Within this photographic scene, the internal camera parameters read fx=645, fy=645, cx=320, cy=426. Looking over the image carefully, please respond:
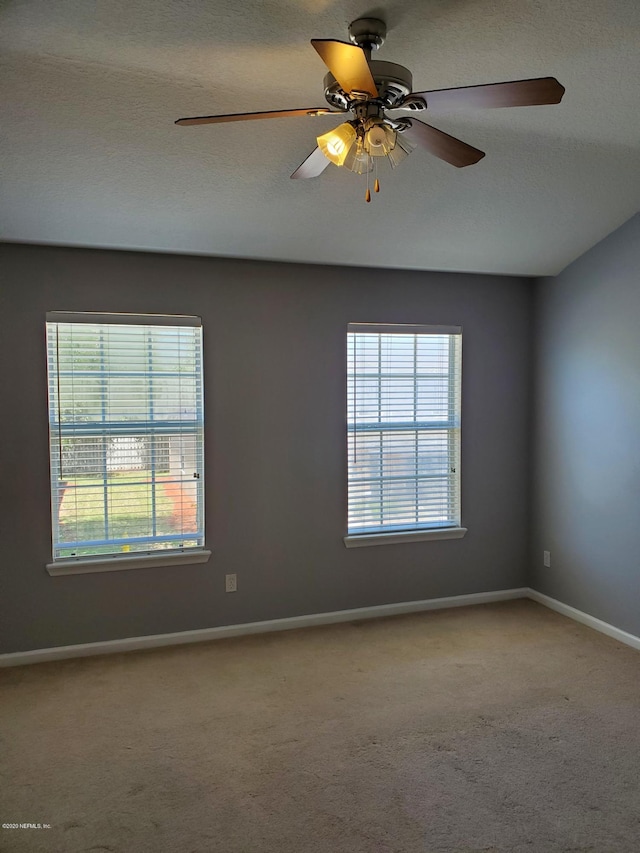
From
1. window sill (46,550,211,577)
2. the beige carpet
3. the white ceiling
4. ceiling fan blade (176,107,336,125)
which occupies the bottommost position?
the beige carpet

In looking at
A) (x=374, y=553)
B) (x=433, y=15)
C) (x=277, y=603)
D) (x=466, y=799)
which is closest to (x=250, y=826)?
(x=466, y=799)

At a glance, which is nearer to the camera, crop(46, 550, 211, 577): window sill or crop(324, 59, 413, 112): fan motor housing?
crop(324, 59, 413, 112): fan motor housing

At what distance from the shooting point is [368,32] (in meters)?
2.04

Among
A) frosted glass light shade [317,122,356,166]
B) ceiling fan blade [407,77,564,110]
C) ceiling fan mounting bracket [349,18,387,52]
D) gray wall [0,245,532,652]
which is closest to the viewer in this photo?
ceiling fan blade [407,77,564,110]

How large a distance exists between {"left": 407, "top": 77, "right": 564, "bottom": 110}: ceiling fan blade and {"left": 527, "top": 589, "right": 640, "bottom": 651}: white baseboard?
3299mm

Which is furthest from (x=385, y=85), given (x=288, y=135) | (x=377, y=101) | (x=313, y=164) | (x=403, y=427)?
(x=403, y=427)

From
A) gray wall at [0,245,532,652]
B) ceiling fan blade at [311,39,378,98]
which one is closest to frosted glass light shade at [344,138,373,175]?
ceiling fan blade at [311,39,378,98]

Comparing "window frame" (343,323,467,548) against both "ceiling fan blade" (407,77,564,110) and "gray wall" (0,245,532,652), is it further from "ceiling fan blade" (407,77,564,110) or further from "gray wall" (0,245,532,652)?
"ceiling fan blade" (407,77,564,110)

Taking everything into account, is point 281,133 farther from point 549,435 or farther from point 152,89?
point 549,435

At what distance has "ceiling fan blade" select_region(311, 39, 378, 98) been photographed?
1524 millimetres

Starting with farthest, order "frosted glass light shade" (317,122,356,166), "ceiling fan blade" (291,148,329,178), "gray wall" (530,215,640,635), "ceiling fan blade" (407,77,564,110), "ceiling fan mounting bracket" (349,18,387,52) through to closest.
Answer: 1. "gray wall" (530,215,640,635)
2. "ceiling fan blade" (291,148,329,178)
3. "ceiling fan mounting bracket" (349,18,387,52)
4. "frosted glass light shade" (317,122,356,166)
5. "ceiling fan blade" (407,77,564,110)

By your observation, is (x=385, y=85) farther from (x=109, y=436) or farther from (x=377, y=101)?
(x=109, y=436)

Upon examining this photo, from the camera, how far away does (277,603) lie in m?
4.17

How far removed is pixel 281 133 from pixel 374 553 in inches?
108
